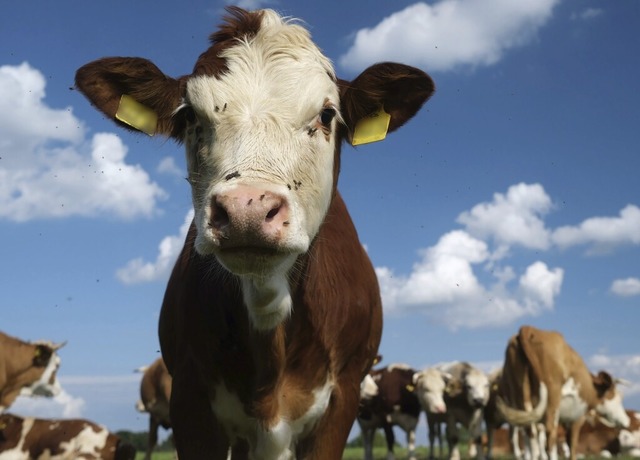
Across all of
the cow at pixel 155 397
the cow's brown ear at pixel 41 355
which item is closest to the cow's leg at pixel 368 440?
the cow at pixel 155 397

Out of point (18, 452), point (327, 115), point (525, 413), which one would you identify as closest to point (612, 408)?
point (525, 413)

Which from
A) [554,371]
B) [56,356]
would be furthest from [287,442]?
[56,356]

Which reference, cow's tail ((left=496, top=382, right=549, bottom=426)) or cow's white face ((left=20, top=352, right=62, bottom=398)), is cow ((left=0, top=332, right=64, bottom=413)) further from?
cow's tail ((left=496, top=382, right=549, bottom=426))

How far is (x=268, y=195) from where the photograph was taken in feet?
10.3

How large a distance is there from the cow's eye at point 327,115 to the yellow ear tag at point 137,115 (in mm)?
949

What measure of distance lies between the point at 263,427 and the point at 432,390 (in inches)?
537

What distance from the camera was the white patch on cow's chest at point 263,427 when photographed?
4.23m

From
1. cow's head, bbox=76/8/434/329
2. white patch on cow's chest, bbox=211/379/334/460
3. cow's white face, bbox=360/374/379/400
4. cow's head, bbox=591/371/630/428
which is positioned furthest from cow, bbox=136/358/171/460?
cow's head, bbox=76/8/434/329

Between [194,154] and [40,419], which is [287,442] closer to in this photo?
[194,154]

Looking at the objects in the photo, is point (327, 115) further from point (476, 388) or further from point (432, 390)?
point (432, 390)

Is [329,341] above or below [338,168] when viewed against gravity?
below

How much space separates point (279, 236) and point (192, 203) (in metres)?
0.90

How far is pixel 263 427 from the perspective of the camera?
425 centimetres

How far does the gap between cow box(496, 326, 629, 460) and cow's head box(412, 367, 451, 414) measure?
1.62 m
